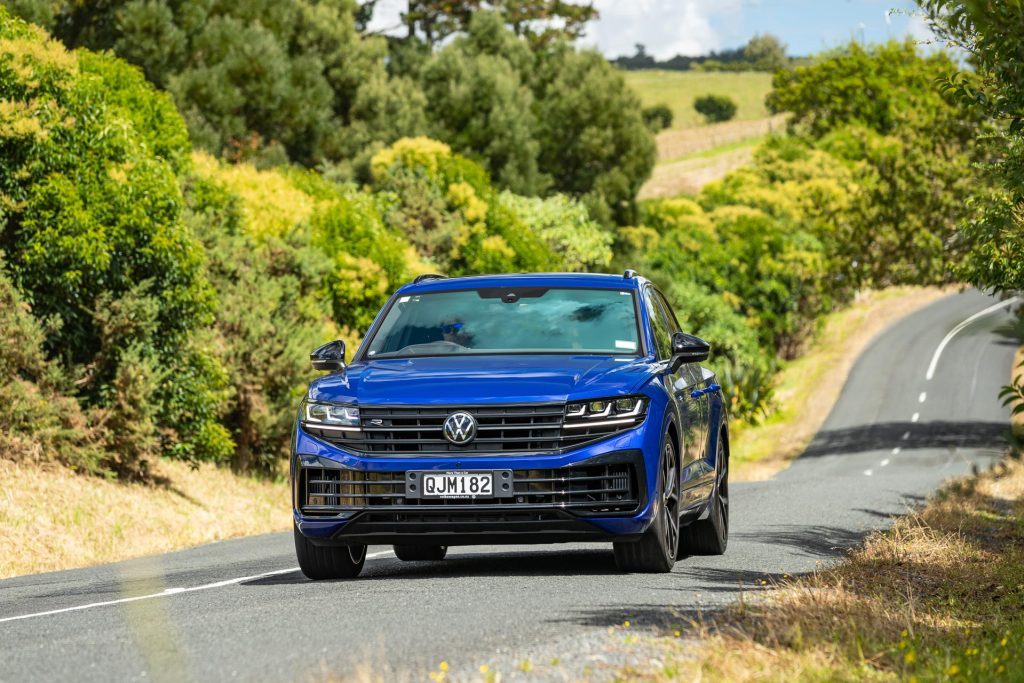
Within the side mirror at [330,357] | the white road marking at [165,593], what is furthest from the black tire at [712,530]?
the side mirror at [330,357]

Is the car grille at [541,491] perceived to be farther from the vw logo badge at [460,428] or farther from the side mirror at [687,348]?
the side mirror at [687,348]

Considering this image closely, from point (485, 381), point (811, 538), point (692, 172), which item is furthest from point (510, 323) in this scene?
point (692, 172)

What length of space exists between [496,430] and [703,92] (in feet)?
592

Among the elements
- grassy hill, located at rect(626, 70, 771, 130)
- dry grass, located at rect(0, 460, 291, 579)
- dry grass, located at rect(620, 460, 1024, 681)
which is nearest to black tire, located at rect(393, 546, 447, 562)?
dry grass, located at rect(620, 460, 1024, 681)

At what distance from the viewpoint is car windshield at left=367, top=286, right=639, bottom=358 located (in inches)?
410

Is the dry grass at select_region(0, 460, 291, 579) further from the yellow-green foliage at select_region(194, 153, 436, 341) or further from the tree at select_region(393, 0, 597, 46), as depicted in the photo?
the tree at select_region(393, 0, 597, 46)

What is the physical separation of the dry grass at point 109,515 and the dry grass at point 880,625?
395 inches

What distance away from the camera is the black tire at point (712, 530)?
11859 mm

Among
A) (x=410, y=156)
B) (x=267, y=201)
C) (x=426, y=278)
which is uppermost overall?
(x=410, y=156)

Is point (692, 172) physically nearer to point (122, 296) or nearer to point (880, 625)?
point (122, 296)

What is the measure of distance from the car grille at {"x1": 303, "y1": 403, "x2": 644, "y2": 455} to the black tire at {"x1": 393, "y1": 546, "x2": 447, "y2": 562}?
8.68ft

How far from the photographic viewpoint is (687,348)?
10.5 metres

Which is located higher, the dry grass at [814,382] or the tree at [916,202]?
the tree at [916,202]

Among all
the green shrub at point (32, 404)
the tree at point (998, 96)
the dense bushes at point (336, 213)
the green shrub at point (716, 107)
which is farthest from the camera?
the green shrub at point (716, 107)
